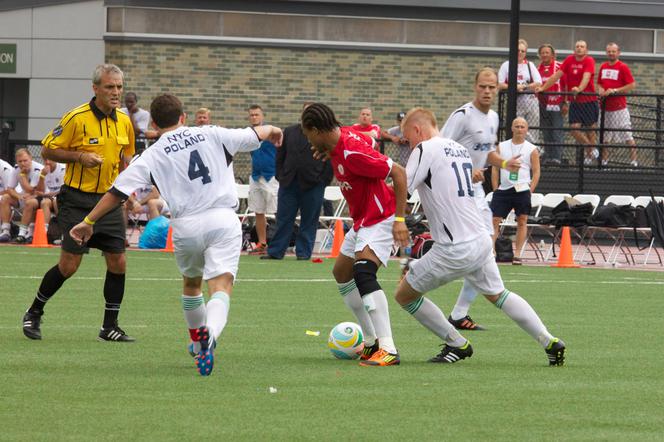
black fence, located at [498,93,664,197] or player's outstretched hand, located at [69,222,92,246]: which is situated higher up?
black fence, located at [498,93,664,197]

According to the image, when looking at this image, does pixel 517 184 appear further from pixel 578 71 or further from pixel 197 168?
pixel 197 168

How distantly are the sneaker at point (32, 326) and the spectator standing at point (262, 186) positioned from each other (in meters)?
11.0

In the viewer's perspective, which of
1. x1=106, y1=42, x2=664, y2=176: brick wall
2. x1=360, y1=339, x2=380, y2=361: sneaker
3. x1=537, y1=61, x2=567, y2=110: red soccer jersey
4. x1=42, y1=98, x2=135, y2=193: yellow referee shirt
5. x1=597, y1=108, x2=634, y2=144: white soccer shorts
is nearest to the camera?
x1=360, y1=339, x2=380, y2=361: sneaker

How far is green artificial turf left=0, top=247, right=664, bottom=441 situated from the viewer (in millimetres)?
7215

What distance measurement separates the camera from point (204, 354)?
8.80 m

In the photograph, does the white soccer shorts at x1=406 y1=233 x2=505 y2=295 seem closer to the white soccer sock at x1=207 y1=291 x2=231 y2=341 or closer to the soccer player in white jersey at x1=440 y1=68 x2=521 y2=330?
the white soccer sock at x1=207 y1=291 x2=231 y2=341

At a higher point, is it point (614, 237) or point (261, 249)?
point (614, 237)

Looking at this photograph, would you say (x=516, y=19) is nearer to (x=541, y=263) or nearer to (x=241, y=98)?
(x=541, y=263)

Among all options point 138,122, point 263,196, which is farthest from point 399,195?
point 138,122

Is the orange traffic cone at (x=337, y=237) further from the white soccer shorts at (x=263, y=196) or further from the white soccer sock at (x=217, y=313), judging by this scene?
the white soccer sock at (x=217, y=313)

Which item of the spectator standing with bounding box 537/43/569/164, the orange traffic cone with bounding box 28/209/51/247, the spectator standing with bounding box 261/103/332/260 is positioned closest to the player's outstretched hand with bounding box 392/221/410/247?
the spectator standing with bounding box 261/103/332/260

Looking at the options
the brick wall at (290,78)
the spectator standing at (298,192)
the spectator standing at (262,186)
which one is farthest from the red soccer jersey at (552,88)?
the spectator standing at (298,192)

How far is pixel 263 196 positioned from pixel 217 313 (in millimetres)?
13664

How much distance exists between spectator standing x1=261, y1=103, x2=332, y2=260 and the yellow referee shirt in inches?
384
